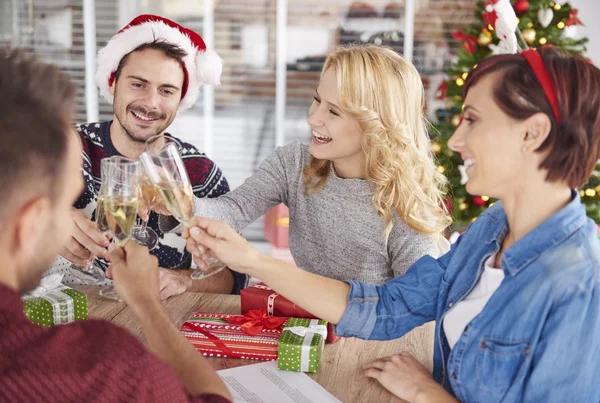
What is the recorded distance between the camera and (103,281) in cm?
218

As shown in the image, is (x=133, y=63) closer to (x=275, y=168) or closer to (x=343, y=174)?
(x=275, y=168)

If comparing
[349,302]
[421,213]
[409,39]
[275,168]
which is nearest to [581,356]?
[349,302]

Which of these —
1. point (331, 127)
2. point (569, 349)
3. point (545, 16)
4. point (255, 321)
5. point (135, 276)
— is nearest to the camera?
point (569, 349)

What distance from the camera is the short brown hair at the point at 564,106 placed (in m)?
1.27

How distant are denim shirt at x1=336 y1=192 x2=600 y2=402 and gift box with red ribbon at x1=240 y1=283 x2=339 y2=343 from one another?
39cm

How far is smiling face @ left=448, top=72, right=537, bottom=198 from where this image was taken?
1342mm

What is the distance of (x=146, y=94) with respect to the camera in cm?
260

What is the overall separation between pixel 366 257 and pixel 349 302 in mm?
584

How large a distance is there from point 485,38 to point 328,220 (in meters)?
2.51

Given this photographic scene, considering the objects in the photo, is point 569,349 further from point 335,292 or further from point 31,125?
point 31,125

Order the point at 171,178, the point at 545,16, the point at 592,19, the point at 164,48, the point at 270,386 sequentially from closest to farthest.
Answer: the point at 270,386 < the point at 171,178 < the point at 164,48 < the point at 545,16 < the point at 592,19

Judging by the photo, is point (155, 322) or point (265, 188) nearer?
→ point (155, 322)

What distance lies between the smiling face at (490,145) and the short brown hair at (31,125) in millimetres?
867

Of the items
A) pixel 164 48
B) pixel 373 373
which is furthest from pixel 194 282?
pixel 164 48
